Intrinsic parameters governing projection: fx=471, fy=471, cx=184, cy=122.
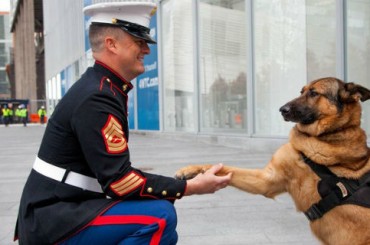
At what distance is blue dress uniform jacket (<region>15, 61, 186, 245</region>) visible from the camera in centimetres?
221

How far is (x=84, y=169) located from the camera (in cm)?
235

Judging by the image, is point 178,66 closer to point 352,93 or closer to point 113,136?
point 352,93

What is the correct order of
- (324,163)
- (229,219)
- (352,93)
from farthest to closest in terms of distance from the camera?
1. (229,219)
2. (352,93)
3. (324,163)

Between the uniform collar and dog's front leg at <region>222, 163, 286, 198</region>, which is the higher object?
the uniform collar

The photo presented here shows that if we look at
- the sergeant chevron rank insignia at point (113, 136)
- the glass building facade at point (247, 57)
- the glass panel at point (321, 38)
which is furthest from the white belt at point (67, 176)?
the glass panel at point (321, 38)

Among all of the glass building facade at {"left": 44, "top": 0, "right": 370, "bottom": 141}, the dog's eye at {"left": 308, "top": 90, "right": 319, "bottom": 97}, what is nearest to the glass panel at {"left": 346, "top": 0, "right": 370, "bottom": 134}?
the glass building facade at {"left": 44, "top": 0, "right": 370, "bottom": 141}

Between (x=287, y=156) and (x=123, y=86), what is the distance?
1.24 metres

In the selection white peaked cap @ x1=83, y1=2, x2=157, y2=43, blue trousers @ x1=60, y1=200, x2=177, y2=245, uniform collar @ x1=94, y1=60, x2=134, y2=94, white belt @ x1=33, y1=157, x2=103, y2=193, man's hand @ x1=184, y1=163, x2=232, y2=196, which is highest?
white peaked cap @ x1=83, y1=2, x2=157, y2=43

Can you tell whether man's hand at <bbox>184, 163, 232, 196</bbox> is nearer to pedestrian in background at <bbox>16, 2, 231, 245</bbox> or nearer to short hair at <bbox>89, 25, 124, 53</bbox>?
pedestrian in background at <bbox>16, 2, 231, 245</bbox>

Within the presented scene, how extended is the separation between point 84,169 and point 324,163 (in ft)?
5.08

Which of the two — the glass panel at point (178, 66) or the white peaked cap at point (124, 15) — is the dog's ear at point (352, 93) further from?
the glass panel at point (178, 66)

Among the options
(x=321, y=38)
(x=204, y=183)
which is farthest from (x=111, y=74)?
(x=321, y=38)

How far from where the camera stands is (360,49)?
855cm

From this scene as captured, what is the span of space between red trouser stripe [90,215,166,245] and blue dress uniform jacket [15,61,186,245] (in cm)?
4
